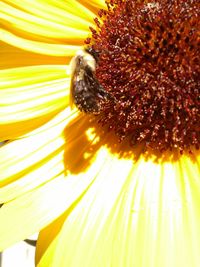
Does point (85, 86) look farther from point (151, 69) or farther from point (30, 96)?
point (30, 96)

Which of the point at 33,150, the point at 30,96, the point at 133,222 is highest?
the point at 30,96

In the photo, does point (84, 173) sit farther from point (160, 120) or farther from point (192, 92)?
point (192, 92)

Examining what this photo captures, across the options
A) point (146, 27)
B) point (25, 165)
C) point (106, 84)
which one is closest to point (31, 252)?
point (25, 165)

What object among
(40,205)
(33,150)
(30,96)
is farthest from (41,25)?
(40,205)

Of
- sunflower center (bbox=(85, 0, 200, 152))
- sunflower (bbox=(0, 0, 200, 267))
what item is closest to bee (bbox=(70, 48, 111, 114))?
sunflower (bbox=(0, 0, 200, 267))

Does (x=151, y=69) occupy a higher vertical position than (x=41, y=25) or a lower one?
lower

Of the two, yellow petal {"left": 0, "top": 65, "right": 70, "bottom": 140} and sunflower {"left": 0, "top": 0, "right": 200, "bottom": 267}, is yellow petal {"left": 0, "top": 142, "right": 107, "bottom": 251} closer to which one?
sunflower {"left": 0, "top": 0, "right": 200, "bottom": 267}
